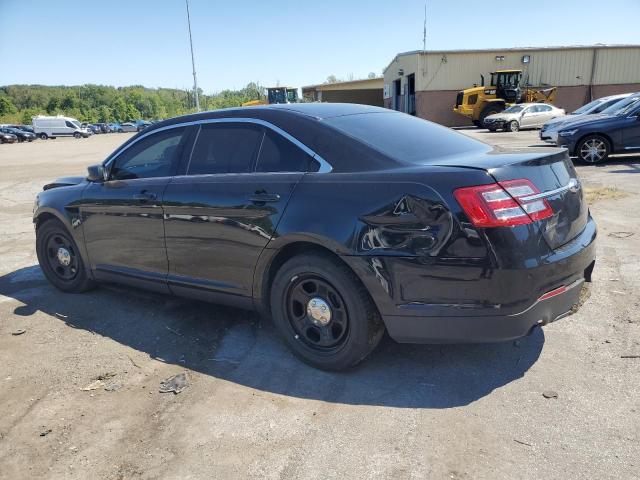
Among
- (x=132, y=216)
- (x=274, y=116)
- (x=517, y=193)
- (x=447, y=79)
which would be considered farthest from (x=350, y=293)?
(x=447, y=79)

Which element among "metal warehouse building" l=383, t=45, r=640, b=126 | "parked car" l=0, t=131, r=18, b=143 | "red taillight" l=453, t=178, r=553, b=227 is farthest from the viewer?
"parked car" l=0, t=131, r=18, b=143

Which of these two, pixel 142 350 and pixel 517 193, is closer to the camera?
pixel 517 193

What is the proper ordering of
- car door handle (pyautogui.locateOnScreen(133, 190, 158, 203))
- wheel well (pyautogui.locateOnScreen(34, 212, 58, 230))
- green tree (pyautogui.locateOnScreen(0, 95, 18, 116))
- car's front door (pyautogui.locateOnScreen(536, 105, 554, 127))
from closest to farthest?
car door handle (pyautogui.locateOnScreen(133, 190, 158, 203)), wheel well (pyautogui.locateOnScreen(34, 212, 58, 230)), car's front door (pyautogui.locateOnScreen(536, 105, 554, 127)), green tree (pyautogui.locateOnScreen(0, 95, 18, 116))

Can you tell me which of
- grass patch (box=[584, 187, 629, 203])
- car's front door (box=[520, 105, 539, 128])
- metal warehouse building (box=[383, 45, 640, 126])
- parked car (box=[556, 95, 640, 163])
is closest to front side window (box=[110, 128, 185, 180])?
grass patch (box=[584, 187, 629, 203])

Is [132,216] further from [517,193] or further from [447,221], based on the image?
[517,193]

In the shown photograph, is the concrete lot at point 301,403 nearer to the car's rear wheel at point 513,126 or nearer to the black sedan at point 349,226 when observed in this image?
the black sedan at point 349,226

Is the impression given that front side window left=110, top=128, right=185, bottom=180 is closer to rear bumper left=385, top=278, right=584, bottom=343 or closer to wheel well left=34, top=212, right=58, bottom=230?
wheel well left=34, top=212, right=58, bottom=230

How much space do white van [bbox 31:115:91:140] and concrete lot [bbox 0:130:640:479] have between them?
197ft

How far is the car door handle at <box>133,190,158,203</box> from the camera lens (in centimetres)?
390

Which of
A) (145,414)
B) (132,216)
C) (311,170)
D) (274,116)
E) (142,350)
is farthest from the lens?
(132,216)

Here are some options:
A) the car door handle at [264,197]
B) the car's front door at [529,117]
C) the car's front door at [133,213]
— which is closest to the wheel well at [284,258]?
the car door handle at [264,197]

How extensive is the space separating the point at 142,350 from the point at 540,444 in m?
2.70

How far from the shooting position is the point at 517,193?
2.65m

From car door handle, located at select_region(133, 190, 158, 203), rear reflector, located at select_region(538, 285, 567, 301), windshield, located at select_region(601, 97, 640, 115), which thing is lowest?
rear reflector, located at select_region(538, 285, 567, 301)
